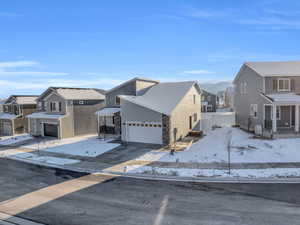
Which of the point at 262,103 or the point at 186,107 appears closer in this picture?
the point at 262,103

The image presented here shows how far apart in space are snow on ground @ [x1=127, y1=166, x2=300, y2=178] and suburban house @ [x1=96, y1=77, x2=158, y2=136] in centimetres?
1147

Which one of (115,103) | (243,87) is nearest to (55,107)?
(115,103)

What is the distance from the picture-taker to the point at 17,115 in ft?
105

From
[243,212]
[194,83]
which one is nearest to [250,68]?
[194,83]

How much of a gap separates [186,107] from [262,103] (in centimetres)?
694

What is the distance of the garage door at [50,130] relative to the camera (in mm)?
26945

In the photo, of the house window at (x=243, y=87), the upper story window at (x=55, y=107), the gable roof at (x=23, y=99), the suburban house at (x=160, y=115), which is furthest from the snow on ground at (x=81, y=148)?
the house window at (x=243, y=87)

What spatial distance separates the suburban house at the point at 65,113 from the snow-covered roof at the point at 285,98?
786 inches

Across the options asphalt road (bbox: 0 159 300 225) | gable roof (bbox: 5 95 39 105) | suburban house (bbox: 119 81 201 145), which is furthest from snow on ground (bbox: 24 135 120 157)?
gable roof (bbox: 5 95 39 105)

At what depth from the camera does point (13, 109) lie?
33156 millimetres

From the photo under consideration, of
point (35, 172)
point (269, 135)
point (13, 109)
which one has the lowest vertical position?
point (35, 172)

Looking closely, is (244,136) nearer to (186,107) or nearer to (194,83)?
(186,107)

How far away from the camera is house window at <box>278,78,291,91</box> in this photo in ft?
67.9

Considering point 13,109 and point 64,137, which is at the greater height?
point 13,109
